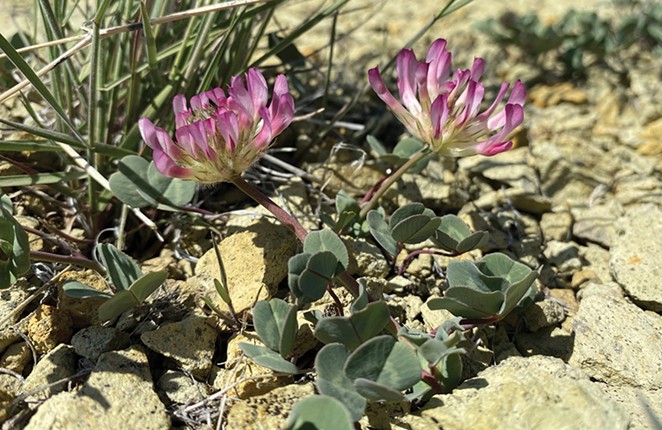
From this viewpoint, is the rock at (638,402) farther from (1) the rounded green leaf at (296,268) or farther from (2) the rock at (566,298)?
(1) the rounded green leaf at (296,268)

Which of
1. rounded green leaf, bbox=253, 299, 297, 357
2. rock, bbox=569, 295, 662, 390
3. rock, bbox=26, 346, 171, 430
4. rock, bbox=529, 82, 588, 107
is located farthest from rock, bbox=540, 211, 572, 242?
rock, bbox=26, 346, 171, 430

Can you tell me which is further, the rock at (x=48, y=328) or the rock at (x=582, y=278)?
the rock at (x=582, y=278)

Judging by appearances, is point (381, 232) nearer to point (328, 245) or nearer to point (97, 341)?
point (328, 245)

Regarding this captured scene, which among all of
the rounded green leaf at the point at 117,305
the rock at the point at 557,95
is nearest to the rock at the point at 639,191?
the rock at the point at 557,95

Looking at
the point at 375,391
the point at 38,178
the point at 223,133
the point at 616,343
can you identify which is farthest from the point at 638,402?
the point at 38,178

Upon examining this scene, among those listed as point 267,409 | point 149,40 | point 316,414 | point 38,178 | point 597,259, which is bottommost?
point 597,259

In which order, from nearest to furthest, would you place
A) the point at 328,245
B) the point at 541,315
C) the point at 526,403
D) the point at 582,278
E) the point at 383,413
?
the point at 526,403 < the point at 383,413 < the point at 328,245 < the point at 541,315 < the point at 582,278
